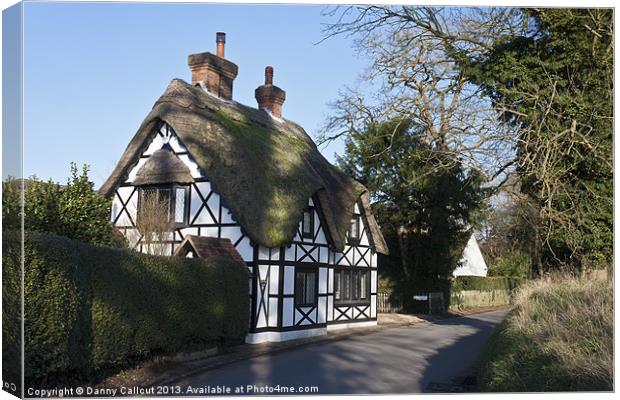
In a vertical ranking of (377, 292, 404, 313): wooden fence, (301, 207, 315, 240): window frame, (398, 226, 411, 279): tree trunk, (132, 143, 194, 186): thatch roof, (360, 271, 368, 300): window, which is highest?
(132, 143, 194, 186): thatch roof

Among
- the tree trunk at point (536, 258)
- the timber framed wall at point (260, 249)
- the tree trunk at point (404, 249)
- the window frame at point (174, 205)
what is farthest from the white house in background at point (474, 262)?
the window frame at point (174, 205)

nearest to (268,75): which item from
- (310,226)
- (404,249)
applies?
(310,226)

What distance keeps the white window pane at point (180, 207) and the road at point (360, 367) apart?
464 cm

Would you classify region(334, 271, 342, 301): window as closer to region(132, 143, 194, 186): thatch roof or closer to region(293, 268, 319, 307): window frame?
region(293, 268, 319, 307): window frame

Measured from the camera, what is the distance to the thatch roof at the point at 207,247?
16188 millimetres

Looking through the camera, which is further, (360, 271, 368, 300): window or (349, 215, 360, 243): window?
(360, 271, 368, 300): window

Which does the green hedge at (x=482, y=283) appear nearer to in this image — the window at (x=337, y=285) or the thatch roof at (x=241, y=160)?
the window at (x=337, y=285)

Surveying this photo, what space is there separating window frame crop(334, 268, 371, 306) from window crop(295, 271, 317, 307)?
1531 millimetres

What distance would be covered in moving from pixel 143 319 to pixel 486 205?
15.1 meters

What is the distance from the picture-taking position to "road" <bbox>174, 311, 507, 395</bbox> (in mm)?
9602

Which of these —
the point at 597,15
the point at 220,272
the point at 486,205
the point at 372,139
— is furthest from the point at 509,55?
the point at 486,205

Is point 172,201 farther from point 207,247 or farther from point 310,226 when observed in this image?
point 310,226

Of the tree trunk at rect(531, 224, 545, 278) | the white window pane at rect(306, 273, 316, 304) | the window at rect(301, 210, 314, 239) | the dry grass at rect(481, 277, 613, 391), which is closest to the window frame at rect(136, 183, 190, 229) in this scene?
the window at rect(301, 210, 314, 239)

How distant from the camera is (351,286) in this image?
71.3ft
